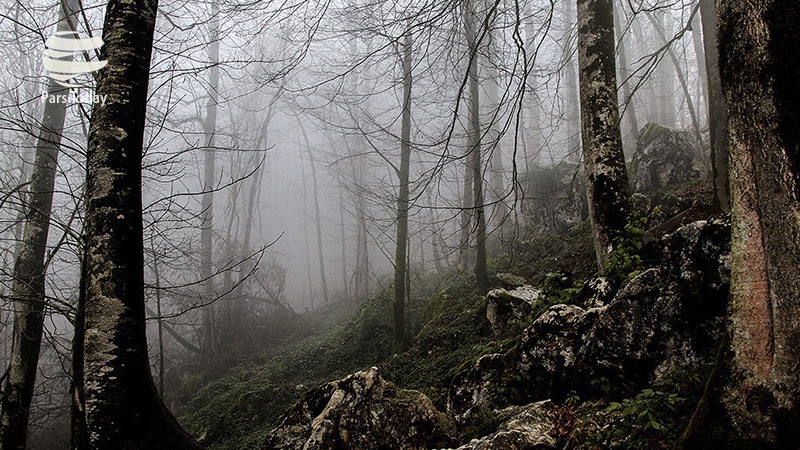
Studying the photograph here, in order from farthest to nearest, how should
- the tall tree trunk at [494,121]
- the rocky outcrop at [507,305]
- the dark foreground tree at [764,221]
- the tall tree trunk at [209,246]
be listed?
the tall tree trunk at [209,246]
the rocky outcrop at [507,305]
the tall tree trunk at [494,121]
the dark foreground tree at [764,221]

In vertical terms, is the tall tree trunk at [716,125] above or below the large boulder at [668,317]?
above

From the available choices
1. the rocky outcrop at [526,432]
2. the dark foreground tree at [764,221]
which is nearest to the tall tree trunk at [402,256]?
the rocky outcrop at [526,432]

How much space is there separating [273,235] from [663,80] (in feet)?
133

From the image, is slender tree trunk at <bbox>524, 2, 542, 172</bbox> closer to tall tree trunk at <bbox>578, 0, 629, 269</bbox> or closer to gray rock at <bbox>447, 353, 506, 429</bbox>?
tall tree trunk at <bbox>578, 0, 629, 269</bbox>

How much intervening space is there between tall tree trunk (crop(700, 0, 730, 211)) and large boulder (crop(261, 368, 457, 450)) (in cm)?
400

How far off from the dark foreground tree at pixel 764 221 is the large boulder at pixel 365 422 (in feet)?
6.56

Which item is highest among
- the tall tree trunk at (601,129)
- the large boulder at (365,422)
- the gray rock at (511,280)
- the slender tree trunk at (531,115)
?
the slender tree trunk at (531,115)

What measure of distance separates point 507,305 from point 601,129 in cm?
267

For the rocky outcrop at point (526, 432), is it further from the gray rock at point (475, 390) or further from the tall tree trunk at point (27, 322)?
the tall tree trunk at point (27, 322)

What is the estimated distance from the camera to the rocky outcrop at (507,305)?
5367mm

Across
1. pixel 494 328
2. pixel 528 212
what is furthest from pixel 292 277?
pixel 494 328

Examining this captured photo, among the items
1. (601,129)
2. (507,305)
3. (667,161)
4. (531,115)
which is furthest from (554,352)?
(531,115)

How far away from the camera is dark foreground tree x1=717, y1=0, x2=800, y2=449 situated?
1597 millimetres

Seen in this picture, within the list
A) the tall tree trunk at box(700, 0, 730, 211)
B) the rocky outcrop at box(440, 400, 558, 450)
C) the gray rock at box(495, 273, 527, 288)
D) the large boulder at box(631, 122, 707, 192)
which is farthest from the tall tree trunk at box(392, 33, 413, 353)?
the large boulder at box(631, 122, 707, 192)
